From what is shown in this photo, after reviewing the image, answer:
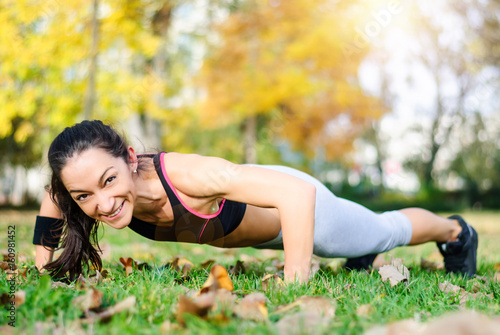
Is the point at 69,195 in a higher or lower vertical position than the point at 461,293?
higher

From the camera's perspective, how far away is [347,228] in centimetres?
257

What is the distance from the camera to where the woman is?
1971 millimetres

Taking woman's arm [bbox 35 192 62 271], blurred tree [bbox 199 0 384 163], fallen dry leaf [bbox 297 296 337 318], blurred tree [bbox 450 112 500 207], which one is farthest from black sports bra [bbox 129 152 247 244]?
blurred tree [bbox 450 112 500 207]

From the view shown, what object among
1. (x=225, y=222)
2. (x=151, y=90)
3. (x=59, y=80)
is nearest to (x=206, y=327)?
(x=225, y=222)

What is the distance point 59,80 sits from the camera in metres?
8.20

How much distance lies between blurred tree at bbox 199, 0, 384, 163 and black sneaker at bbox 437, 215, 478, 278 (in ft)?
27.1

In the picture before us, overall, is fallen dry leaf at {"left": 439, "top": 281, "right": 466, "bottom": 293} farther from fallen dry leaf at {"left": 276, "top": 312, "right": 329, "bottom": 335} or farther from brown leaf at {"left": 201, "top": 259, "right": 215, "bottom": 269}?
brown leaf at {"left": 201, "top": 259, "right": 215, "bottom": 269}

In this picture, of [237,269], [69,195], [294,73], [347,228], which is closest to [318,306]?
[237,269]

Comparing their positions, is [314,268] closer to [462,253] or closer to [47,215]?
[462,253]

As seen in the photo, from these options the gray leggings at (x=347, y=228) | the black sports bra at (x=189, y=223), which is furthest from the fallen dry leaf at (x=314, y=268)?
the black sports bra at (x=189, y=223)

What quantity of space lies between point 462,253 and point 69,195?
2.39 m

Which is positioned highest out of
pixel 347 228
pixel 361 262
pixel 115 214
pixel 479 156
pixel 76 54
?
pixel 76 54

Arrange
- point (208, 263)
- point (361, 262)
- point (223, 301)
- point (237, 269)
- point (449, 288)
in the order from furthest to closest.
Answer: point (361, 262), point (208, 263), point (237, 269), point (449, 288), point (223, 301)

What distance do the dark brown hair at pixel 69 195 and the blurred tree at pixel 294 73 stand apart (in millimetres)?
9046
